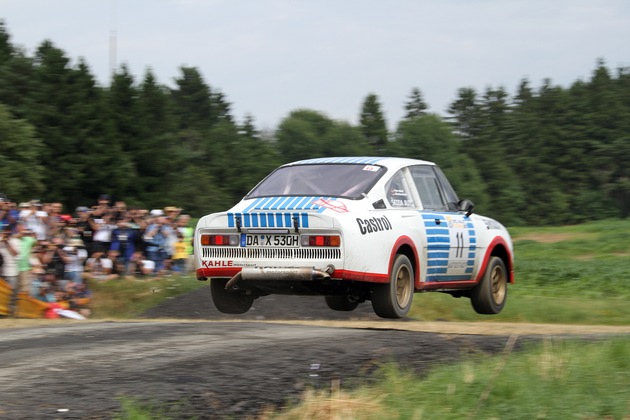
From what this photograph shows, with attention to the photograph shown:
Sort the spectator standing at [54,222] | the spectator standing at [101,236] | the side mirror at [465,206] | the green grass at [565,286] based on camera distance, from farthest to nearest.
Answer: the spectator standing at [101,236]
the spectator standing at [54,222]
the green grass at [565,286]
the side mirror at [465,206]

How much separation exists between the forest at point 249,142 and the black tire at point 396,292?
3099cm

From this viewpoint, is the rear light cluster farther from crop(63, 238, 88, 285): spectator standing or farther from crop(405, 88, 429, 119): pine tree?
crop(405, 88, 429, 119): pine tree

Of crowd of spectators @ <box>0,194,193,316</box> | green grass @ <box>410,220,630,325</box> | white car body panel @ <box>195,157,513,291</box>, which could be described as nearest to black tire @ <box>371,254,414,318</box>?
white car body panel @ <box>195,157,513,291</box>

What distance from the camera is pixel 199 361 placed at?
663 centimetres

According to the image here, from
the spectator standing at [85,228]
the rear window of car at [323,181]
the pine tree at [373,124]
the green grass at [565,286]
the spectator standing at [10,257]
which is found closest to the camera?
the rear window of car at [323,181]

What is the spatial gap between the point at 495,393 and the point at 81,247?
39.0 feet

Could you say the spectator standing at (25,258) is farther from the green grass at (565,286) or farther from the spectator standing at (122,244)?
the green grass at (565,286)

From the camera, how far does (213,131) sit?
3012 inches

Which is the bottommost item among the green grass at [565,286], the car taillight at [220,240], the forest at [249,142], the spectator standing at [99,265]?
the green grass at [565,286]

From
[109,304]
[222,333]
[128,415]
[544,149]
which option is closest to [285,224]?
[222,333]

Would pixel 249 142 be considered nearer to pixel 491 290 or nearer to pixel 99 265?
pixel 99 265

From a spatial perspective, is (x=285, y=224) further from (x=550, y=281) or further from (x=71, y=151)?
(x=71, y=151)

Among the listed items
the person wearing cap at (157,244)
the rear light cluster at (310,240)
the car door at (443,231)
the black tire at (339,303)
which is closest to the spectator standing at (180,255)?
the person wearing cap at (157,244)

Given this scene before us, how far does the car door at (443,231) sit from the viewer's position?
440 inches
